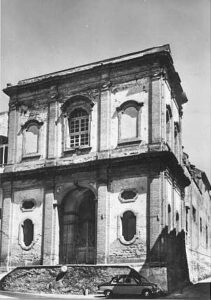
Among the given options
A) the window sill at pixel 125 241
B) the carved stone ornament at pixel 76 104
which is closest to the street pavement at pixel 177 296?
the window sill at pixel 125 241

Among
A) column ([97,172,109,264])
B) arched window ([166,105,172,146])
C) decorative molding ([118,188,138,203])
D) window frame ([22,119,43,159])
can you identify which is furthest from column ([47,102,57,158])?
arched window ([166,105,172,146])

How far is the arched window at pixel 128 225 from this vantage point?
2330cm

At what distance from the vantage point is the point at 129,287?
19609mm

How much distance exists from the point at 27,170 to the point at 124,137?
217 inches

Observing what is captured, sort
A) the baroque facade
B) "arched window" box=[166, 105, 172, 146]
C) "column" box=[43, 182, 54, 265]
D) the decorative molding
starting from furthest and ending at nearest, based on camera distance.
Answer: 1. "arched window" box=[166, 105, 172, 146]
2. "column" box=[43, 182, 54, 265]
3. the decorative molding
4. the baroque facade

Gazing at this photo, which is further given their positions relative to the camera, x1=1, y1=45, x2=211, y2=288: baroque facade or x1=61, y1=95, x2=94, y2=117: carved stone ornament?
x1=61, y1=95, x2=94, y2=117: carved stone ornament

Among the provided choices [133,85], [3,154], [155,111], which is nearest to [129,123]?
[155,111]

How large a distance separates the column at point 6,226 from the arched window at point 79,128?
4317 millimetres

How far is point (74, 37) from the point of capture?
66.4ft

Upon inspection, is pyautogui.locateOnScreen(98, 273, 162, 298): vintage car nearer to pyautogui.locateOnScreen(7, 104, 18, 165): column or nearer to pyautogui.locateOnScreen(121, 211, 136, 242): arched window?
pyautogui.locateOnScreen(121, 211, 136, 242): arched window

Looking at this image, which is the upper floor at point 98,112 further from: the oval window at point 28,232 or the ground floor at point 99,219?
the oval window at point 28,232

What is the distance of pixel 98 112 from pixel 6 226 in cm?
766

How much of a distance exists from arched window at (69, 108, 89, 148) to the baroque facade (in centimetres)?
5

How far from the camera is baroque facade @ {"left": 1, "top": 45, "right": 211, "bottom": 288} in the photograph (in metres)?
23.1
